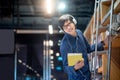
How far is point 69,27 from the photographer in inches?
134

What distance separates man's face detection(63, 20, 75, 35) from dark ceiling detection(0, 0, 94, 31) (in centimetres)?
448

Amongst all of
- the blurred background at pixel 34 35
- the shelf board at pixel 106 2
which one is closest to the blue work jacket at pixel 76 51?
the shelf board at pixel 106 2

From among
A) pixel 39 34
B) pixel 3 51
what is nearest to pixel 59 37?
pixel 39 34

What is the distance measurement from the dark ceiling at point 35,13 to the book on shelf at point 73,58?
4.65 m

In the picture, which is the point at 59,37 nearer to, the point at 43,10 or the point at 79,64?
the point at 43,10

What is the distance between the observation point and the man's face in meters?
3.40

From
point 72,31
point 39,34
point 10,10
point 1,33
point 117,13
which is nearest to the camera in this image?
point 117,13

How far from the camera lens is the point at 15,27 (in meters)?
9.21

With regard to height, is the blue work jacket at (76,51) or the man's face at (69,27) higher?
the man's face at (69,27)

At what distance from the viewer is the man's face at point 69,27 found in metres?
3.40

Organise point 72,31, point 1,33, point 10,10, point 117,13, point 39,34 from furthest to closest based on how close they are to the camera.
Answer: point 39,34, point 1,33, point 10,10, point 72,31, point 117,13

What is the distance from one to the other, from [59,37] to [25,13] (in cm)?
168

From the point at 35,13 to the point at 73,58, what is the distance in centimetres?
559

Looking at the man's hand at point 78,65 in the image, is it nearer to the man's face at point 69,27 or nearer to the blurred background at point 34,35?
the man's face at point 69,27
